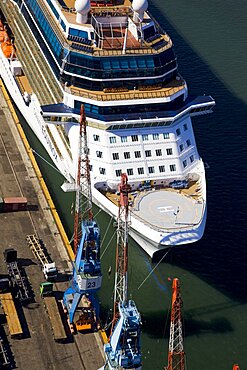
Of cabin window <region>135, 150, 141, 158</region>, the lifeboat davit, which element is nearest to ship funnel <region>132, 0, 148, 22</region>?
cabin window <region>135, 150, 141, 158</region>

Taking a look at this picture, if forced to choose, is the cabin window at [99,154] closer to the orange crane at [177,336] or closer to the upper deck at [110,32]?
the upper deck at [110,32]

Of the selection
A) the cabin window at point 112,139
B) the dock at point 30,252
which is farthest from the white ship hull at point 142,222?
the cabin window at point 112,139

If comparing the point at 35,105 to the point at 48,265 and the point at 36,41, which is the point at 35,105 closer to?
the point at 36,41

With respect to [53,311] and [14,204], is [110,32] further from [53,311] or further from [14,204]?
[53,311]

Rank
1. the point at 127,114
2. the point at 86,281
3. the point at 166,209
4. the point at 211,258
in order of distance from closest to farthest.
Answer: the point at 86,281
the point at 166,209
the point at 211,258
the point at 127,114

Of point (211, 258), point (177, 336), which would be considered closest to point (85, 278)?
point (177, 336)

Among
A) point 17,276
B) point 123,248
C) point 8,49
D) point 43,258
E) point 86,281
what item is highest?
point 8,49
